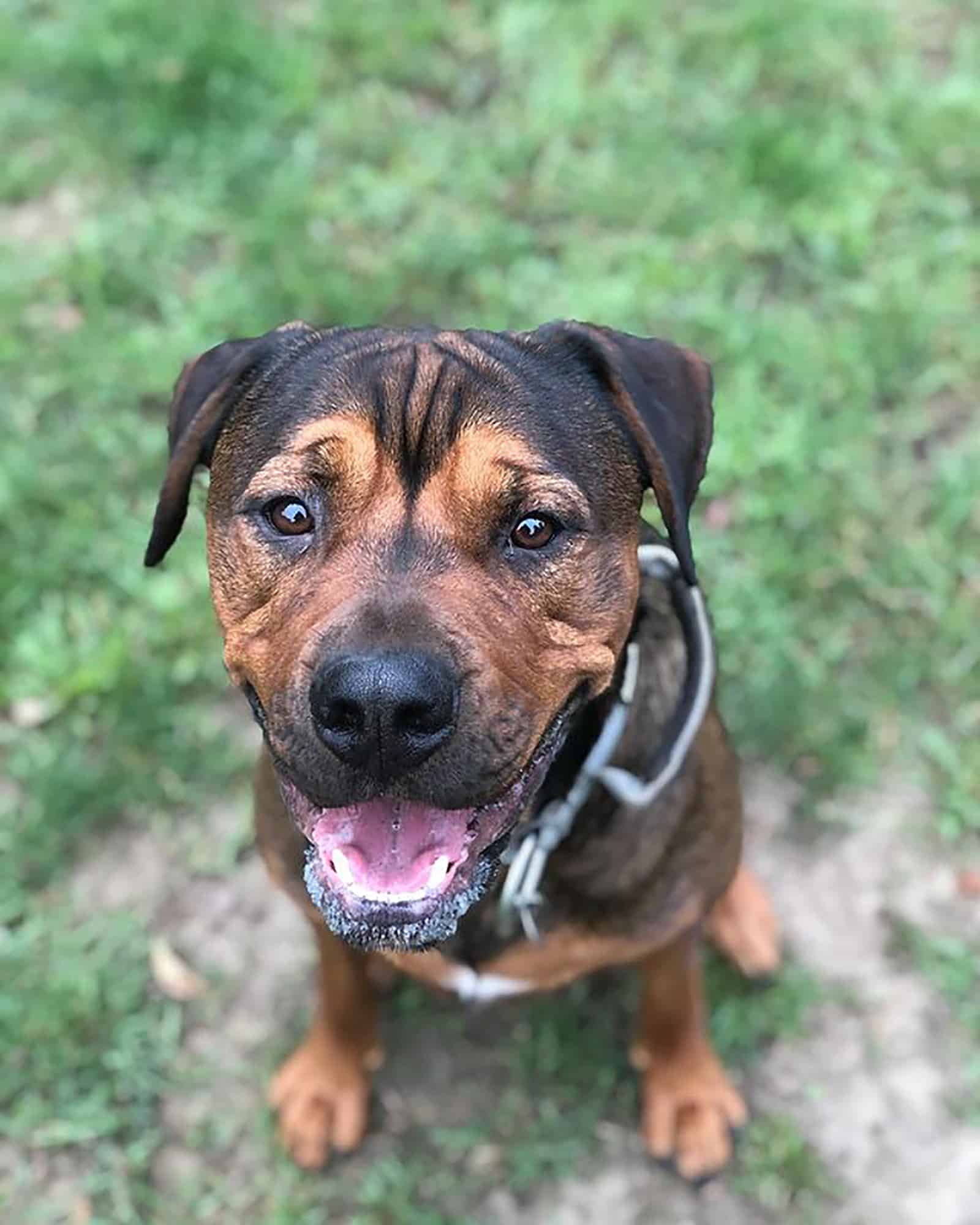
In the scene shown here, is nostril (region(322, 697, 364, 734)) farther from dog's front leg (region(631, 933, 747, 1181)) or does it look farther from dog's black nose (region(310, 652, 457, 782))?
dog's front leg (region(631, 933, 747, 1181))

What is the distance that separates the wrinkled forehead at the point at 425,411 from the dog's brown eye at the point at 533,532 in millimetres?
86

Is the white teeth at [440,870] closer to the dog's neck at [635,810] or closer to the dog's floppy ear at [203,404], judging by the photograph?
the dog's neck at [635,810]

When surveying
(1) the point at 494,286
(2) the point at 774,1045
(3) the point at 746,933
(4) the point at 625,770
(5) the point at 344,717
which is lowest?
(2) the point at 774,1045

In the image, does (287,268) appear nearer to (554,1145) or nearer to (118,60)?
(118,60)

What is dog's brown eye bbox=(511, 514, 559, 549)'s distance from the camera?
2.40 meters

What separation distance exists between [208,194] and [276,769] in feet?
11.3

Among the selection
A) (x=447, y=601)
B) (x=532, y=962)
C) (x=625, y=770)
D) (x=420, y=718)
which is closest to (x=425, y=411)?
(x=447, y=601)

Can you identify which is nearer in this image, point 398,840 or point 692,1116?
point 398,840

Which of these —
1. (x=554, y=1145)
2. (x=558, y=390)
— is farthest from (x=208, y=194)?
(x=554, y=1145)

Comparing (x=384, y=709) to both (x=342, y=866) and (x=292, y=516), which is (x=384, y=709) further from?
(x=292, y=516)

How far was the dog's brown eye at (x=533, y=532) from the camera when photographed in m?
2.40

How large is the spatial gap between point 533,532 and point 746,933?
5.60 feet

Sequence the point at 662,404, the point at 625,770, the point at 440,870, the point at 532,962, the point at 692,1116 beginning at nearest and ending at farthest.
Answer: the point at 440,870 → the point at 662,404 → the point at 625,770 → the point at 532,962 → the point at 692,1116

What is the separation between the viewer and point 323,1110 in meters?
3.46
